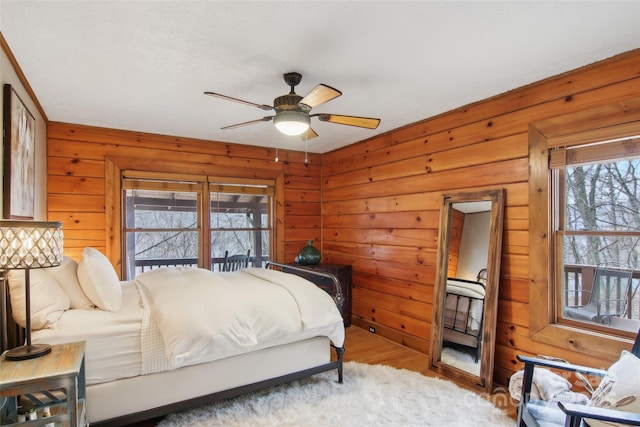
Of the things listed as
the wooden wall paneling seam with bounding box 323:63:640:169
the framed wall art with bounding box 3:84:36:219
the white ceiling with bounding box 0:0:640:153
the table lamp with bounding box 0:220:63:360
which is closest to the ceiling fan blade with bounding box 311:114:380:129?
the white ceiling with bounding box 0:0:640:153

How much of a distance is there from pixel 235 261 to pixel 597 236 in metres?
3.82

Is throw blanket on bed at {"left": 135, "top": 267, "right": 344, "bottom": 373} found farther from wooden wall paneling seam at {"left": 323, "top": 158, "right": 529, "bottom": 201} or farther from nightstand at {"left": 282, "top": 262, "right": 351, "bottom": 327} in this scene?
wooden wall paneling seam at {"left": 323, "top": 158, "right": 529, "bottom": 201}

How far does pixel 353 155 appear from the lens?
473cm

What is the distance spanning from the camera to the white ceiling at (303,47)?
177 cm

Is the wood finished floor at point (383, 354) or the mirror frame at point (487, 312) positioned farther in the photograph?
the wood finished floor at point (383, 354)

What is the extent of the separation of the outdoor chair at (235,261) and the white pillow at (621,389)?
3858 mm

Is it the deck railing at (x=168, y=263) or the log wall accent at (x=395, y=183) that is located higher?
the log wall accent at (x=395, y=183)

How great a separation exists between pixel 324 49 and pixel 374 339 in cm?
312

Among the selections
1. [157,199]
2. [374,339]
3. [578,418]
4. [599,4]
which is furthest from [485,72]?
[157,199]

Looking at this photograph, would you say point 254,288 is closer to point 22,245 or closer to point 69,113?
point 22,245

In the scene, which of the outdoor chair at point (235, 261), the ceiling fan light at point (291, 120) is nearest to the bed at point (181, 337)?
the ceiling fan light at point (291, 120)

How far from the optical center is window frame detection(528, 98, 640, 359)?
2.29m

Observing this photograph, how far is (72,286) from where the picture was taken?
229 cm

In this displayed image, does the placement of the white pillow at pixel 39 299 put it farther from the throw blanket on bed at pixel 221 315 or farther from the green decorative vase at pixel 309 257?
the green decorative vase at pixel 309 257
